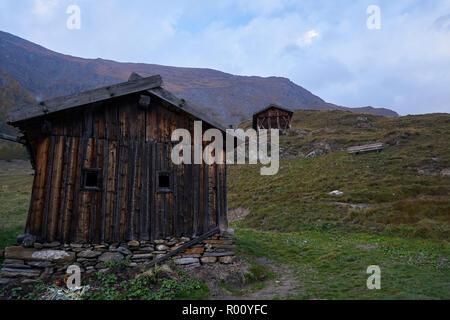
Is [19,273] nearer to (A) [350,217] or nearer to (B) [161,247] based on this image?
(B) [161,247]

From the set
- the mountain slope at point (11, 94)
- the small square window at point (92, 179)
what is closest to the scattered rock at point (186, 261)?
the small square window at point (92, 179)

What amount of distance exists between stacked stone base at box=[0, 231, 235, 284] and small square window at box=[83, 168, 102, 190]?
5.39 feet

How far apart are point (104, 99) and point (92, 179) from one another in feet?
8.16

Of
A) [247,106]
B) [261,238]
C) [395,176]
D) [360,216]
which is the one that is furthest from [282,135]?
[247,106]

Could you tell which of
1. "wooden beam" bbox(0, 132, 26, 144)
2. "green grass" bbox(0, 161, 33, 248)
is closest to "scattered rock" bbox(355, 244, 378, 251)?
"green grass" bbox(0, 161, 33, 248)

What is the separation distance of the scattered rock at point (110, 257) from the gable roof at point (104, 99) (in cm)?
424

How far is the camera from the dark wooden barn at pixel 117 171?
785 centimetres

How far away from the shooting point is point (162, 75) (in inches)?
5581

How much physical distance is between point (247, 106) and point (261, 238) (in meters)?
116

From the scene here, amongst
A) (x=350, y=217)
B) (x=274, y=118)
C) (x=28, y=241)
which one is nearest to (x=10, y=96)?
(x=274, y=118)

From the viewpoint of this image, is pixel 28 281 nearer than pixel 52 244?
Yes

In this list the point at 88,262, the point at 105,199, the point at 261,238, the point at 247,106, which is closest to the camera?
the point at 88,262

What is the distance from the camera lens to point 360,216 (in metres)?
16.3
